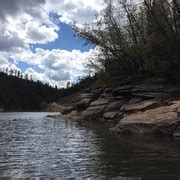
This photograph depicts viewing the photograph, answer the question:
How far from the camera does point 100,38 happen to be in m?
75.8

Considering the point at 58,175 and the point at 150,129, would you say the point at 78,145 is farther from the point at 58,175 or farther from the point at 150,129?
the point at 58,175

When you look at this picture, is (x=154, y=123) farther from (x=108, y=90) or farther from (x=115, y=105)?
(x=108, y=90)

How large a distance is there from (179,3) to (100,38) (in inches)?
785

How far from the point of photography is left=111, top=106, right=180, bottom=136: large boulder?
35594 millimetres

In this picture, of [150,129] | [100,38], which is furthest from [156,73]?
[150,129]

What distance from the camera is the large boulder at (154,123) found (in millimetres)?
35594

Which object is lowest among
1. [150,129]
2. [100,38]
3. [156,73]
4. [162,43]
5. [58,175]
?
[58,175]

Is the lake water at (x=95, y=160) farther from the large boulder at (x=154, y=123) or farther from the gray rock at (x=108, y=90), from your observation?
the gray rock at (x=108, y=90)

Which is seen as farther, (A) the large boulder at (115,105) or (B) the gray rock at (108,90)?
(B) the gray rock at (108,90)

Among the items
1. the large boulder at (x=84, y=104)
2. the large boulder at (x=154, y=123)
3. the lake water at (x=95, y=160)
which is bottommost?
the lake water at (x=95, y=160)

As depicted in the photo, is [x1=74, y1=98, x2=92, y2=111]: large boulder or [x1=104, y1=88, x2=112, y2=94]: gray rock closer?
[x1=104, y1=88, x2=112, y2=94]: gray rock

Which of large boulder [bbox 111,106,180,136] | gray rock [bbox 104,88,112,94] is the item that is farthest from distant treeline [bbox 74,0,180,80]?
large boulder [bbox 111,106,180,136]

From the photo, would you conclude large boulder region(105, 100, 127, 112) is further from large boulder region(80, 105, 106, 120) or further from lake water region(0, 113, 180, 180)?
lake water region(0, 113, 180, 180)

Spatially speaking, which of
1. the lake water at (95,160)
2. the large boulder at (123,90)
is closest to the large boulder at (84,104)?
the large boulder at (123,90)
